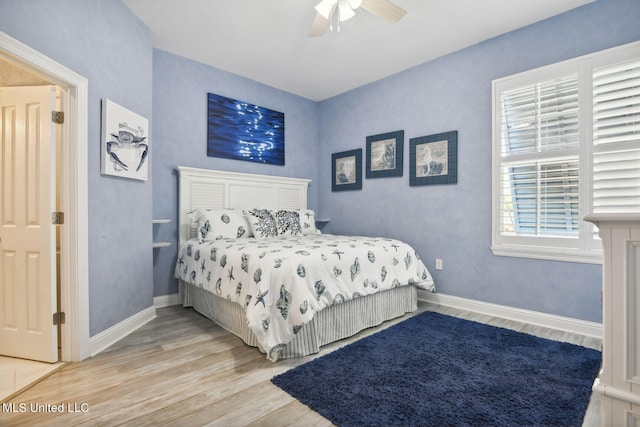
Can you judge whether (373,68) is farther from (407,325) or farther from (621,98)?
(407,325)

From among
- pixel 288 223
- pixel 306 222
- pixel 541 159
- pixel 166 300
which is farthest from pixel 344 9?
pixel 166 300

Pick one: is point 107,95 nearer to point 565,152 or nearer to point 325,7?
point 325,7

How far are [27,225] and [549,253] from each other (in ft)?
13.3

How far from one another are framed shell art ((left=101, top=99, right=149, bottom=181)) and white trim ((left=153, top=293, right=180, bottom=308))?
1330mm

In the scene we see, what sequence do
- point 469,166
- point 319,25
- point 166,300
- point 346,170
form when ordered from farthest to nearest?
point 346,170
point 166,300
point 469,166
point 319,25

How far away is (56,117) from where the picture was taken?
2178 millimetres

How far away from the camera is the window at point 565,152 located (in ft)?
8.08

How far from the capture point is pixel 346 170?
4.60 m

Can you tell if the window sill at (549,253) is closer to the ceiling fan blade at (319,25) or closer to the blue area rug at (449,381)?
the blue area rug at (449,381)

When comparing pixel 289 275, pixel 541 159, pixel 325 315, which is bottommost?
pixel 325 315

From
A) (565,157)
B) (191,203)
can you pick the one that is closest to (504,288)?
(565,157)

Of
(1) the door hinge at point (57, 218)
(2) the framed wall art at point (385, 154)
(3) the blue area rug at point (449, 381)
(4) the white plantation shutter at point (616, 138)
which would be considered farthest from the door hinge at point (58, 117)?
(4) the white plantation shutter at point (616, 138)

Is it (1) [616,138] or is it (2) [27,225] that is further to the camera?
(1) [616,138]

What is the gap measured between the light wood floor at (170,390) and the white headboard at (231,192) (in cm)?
150
